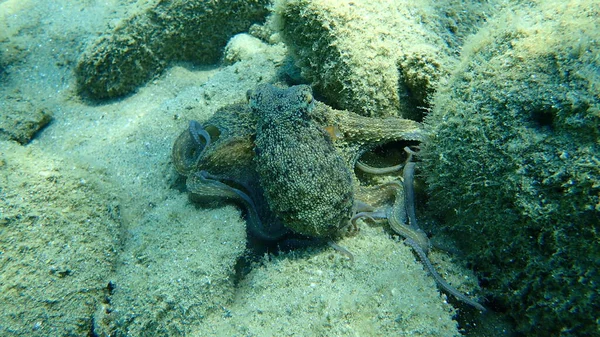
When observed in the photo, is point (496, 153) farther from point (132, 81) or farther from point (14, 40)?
point (14, 40)

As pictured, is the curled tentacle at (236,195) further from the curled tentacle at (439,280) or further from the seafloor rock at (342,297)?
the curled tentacle at (439,280)

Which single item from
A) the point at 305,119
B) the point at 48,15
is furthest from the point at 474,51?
the point at 48,15

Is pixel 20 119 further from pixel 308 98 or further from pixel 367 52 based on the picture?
pixel 367 52

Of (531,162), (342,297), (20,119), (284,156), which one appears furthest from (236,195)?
(20,119)

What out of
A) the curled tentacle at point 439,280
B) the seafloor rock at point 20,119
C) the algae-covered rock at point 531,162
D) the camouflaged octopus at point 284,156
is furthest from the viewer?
the seafloor rock at point 20,119

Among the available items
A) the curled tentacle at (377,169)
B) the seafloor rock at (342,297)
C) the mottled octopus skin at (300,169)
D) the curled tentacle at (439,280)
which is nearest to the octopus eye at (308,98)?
the mottled octopus skin at (300,169)
